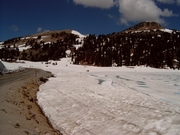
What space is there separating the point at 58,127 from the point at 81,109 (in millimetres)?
3182

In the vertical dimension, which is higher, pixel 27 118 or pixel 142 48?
pixel 142 48

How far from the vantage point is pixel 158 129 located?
9.61 m

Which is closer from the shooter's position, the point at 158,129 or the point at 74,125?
the point at 158,129

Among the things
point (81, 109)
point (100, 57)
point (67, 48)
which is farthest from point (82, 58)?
point (81, 109)

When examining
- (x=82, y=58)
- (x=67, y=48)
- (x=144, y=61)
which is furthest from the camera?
(x=67, y=48)

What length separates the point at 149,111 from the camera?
12773mm

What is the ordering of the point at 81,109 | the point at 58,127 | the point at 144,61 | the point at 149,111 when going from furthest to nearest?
the point at 144,61 < the point at 81,109 < the point at 149,111 < the point at 58,127

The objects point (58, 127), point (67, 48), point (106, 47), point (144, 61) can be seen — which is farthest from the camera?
point (67, 48)

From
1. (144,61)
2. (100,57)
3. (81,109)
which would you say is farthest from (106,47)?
(81,109)

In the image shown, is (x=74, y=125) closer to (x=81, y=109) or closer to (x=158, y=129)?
(x=81, y=109)

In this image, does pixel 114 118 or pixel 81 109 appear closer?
pixel 114 118

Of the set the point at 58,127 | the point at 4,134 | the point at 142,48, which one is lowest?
the point at 58,127

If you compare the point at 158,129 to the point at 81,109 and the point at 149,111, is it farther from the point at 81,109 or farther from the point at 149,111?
the point at 81,109

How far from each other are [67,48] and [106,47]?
3515 cm
